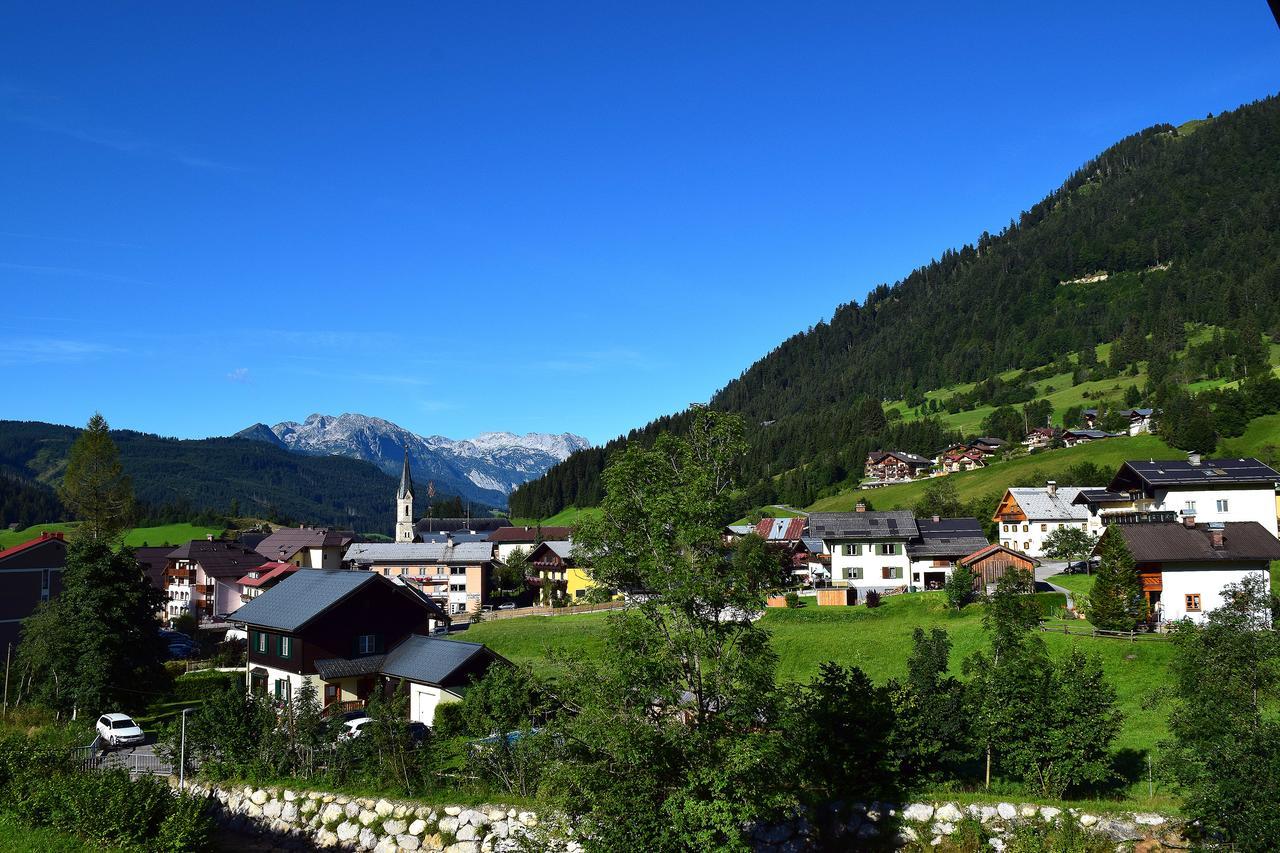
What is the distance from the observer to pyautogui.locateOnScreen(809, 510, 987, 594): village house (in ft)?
245

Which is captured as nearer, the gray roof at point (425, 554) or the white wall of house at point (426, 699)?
the white wall of house at point (426, 699)

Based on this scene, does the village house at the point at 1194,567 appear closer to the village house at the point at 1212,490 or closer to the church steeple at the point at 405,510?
the village house at the point at 1212,490

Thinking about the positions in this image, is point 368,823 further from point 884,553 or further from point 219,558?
point 219,558

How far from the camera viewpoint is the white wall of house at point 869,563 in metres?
74.8

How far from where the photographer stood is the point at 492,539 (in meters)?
144

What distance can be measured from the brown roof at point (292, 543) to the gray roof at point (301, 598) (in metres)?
60.9


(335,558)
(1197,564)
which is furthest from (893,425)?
(1197,564)

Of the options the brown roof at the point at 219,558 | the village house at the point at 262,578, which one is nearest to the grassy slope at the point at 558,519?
the brown roof at the point at 219,558

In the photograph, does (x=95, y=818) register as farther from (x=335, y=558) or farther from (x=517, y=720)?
(x=335, y=558)

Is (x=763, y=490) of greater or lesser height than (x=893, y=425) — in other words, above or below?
below

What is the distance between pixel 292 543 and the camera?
119 meters

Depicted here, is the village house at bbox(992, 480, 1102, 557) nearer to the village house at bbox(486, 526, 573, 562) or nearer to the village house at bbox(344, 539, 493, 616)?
the village house at bbox(344, 539, 493, 616)

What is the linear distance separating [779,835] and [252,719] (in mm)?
19499

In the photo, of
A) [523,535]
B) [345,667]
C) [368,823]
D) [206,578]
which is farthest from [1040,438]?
[368,823]
